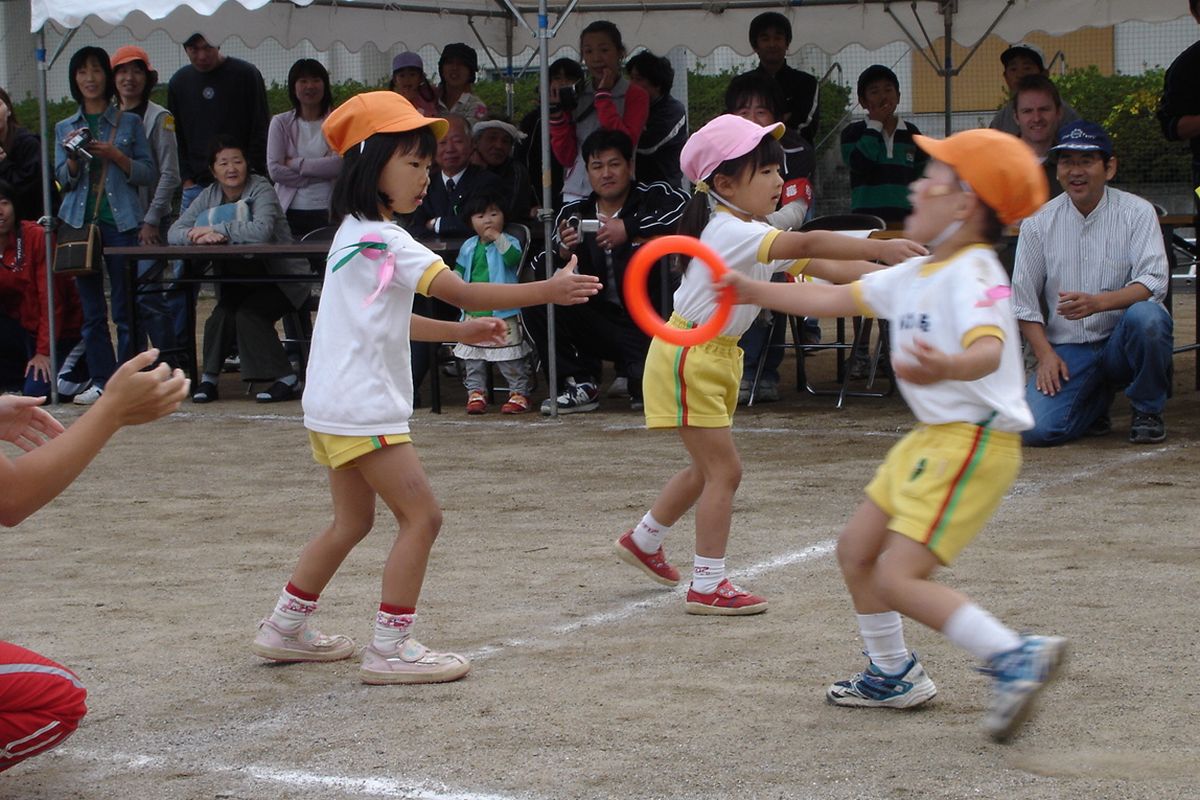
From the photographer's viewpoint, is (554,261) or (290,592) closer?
(290,592)

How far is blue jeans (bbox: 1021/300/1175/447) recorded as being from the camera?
8492 mm

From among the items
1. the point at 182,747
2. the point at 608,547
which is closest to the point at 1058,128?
the point at 608,547

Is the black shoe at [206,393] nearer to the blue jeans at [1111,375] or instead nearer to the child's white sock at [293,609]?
the blue jeans at [1111,375]

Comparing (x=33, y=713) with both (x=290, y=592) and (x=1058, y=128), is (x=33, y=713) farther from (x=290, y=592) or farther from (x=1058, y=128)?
(x=1058, y=128)

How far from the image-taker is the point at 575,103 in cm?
1138

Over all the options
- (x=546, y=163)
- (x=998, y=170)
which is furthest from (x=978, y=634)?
(x=546, y=163)

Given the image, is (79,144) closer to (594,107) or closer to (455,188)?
(455,188)

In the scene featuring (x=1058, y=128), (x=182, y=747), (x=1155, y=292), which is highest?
(x=1058, y=128)

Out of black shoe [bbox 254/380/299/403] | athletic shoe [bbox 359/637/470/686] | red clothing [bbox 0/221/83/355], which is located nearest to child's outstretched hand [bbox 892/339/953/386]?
athletic shoe [bbox 359/637/470/686]

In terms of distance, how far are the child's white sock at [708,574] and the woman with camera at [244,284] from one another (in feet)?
22.0

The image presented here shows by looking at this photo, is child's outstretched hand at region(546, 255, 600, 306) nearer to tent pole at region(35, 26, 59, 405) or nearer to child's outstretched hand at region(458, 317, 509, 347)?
child's outstretched hand at region(458, 317, 509, 347)

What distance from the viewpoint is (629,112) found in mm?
10977

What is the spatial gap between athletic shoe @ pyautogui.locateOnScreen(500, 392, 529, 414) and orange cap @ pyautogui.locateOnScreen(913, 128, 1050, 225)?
6.90 m

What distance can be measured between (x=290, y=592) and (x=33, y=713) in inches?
49.7
